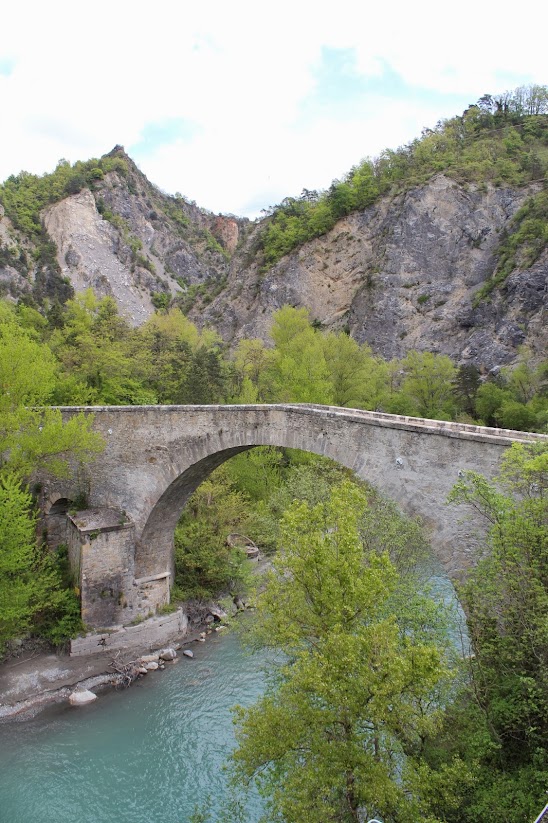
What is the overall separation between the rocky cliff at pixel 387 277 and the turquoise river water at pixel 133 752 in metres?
30.8

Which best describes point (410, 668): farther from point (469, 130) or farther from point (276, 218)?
point (469, 130)

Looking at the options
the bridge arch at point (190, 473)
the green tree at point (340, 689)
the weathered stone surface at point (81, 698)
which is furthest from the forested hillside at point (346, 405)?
the weathered stone surface at point (81, 698)

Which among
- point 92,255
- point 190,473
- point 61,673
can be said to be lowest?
point 61,673

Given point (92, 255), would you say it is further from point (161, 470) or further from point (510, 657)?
point (510, 657)

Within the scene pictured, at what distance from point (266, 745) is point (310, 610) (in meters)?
1.72

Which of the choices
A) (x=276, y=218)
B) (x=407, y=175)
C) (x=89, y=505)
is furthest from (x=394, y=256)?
(x=89, y=505)

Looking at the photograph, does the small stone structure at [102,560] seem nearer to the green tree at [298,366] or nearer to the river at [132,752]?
the river at [132,752]

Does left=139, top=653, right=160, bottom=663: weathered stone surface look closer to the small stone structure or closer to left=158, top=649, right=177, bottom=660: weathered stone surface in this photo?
left=158, top=649, right=177, bottom=660: weathered stone surface

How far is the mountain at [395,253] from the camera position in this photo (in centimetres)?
4141

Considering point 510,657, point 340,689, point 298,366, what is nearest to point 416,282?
point 298,366

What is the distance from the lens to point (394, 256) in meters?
47.3

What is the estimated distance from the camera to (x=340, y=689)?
643 centimetres

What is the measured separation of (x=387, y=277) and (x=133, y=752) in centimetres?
4175

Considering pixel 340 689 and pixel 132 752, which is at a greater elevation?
pixel 340 689
